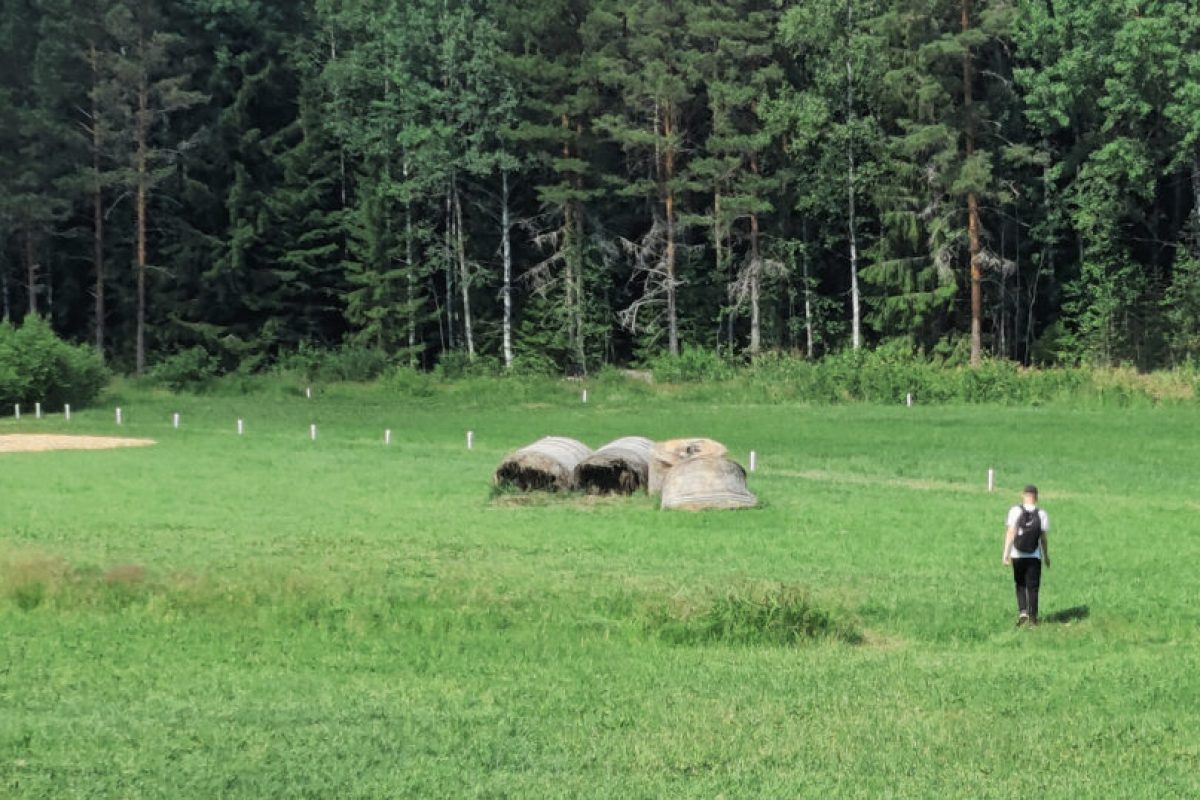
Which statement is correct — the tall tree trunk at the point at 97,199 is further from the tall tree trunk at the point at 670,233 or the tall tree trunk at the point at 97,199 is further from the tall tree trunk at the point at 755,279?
the tall tree trunk at the point at 755,279

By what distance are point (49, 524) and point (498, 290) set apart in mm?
58120

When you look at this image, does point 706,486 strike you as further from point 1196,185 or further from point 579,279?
point 579,279

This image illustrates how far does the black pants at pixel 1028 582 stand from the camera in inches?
622

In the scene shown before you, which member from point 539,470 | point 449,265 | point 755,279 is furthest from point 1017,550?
point 449,265

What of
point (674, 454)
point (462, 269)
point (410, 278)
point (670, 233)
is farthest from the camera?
point (410, 278)

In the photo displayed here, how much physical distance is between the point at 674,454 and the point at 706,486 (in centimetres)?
161

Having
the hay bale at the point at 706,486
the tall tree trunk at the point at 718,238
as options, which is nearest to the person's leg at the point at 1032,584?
the hay bale at the point at 706,486

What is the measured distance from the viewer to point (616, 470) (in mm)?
29734

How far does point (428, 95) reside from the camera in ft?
244

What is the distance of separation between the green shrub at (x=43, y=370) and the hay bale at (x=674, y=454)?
125ft

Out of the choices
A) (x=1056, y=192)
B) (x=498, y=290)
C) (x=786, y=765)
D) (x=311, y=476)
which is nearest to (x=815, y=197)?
(x=1056, y=192)

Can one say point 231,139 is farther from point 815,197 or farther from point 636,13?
point 815,197

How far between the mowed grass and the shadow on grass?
0.06 meters

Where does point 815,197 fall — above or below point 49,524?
above
